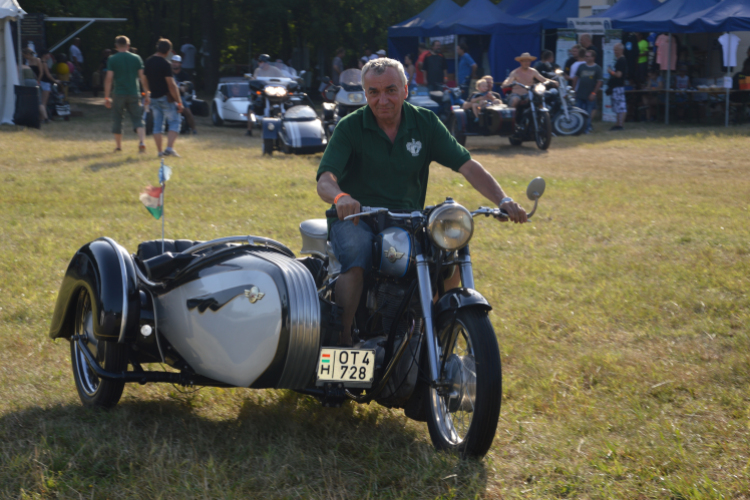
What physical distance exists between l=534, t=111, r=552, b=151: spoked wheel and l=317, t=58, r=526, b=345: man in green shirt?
1141cm

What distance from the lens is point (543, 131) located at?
1492cm

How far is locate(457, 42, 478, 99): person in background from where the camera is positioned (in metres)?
22.3

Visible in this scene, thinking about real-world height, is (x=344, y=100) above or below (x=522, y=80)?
below

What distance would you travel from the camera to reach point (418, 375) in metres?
3.41

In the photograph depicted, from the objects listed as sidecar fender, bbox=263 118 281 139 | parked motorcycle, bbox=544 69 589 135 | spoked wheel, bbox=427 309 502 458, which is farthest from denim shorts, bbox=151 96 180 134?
spoked wheel, bbox=427 309 502 458

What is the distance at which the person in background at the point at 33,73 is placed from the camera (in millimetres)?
17805

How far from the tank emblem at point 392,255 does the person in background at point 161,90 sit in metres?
9.42

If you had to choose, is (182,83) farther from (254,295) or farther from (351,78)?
(254,295)

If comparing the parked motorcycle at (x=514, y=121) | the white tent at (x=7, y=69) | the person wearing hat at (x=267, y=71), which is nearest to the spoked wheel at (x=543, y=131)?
the parked motorcycle at (x=514, y=121)

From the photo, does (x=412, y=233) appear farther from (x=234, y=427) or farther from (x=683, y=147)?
(x=683, y=147)

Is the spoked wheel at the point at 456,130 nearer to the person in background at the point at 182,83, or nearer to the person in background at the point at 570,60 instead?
the person in background at the point at 570,60

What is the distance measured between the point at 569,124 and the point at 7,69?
39.8 ft

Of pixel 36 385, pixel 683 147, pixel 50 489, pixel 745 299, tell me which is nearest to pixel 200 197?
pixel 36 385

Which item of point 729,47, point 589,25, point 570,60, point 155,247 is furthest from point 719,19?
point 155,247
